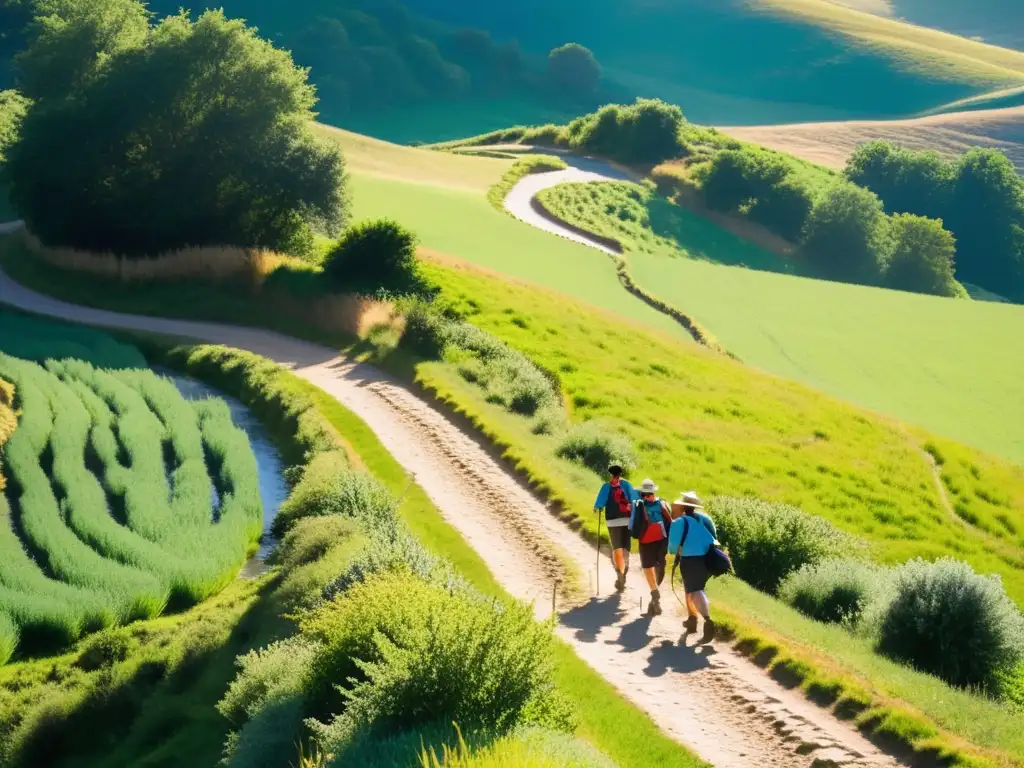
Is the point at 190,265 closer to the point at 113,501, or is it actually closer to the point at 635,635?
the point at 113,501

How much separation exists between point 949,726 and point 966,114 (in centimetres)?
17849

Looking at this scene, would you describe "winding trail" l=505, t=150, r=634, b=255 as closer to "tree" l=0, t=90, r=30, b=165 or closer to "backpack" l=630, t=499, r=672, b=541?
"tree" l=0, t=90, r=30, b=165

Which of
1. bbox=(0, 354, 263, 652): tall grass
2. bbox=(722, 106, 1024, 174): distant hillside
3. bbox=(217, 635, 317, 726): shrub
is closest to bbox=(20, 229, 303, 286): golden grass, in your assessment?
bbox=(0, 354, 263, 652): tall grass

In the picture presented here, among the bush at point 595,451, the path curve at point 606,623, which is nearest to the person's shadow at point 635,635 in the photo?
the path curve at point 606,623

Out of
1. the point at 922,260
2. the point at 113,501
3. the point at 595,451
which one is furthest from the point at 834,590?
the point at 922,260

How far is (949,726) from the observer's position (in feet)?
44.4

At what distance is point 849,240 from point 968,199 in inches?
1209

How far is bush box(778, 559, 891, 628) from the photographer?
65.2ft

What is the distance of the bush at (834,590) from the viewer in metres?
19.9

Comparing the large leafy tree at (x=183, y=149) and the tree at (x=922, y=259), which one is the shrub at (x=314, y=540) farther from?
the tree at (x=922, y=259)

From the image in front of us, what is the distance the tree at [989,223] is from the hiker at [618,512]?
339 ft

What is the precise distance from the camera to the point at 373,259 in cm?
4384

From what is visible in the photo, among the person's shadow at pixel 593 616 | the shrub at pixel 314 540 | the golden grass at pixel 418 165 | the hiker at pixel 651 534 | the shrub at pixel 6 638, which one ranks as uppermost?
the golden grass at pixel 418 165

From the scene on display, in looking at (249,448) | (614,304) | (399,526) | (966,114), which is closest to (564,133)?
(614,304)
